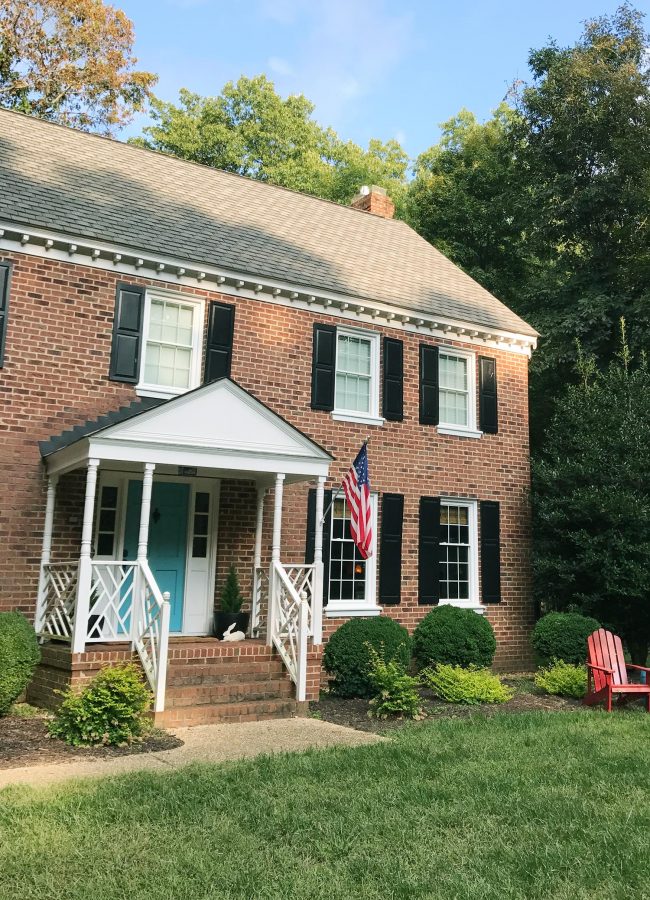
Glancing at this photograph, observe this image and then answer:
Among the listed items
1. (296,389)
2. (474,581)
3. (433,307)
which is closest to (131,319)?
(296,389)

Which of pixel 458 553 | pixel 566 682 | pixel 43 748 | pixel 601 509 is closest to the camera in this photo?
pixel 43 748

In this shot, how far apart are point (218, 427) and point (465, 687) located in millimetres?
4888

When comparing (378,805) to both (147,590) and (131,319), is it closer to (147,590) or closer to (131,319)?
(147,590)

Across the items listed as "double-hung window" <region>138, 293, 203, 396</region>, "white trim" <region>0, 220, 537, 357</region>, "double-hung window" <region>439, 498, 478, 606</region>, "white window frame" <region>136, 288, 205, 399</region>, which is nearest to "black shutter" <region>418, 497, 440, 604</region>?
"double-hung window" <region>439, 498, 478, 606</region>

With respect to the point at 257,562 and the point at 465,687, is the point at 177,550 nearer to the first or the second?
the point at 257,562

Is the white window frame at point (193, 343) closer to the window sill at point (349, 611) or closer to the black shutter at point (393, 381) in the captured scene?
the black shutter at point (393, 381)

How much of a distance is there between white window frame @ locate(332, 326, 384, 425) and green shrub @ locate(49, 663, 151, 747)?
6.46 m

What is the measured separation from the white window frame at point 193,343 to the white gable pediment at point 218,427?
1.40 meters

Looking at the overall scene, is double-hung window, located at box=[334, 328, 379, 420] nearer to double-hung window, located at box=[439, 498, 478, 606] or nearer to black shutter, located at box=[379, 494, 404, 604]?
black shutter, located at box=[379, 494, 404, 604]

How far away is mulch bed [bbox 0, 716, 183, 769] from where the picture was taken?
7288mm

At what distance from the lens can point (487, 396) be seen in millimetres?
15297

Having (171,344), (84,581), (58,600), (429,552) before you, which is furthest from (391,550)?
(84,581)

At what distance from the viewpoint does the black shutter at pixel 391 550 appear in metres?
13.4

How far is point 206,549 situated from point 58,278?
14.6 feet
